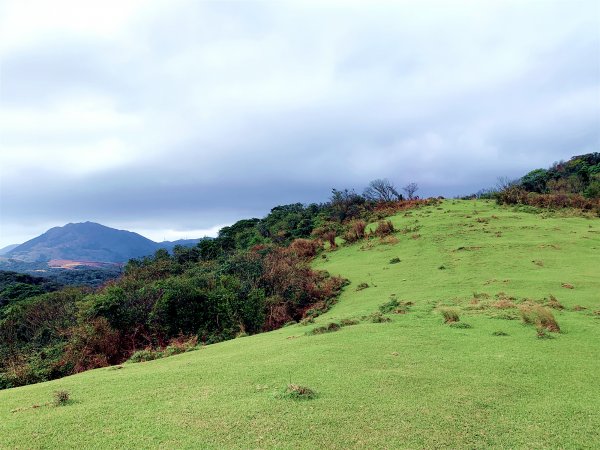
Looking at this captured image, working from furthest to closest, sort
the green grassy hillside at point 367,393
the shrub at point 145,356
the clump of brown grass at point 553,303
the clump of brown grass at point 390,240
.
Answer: the clump of brown grass at point 390,240 < the clump of brown grass at point 553,303 < the shrub at point 145,356 < the green grassy hillside at point 367,393

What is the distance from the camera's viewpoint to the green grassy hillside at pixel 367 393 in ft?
17.7

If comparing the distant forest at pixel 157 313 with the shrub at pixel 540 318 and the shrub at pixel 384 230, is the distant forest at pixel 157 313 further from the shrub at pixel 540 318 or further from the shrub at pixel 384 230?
the shrub at pixel 540 318

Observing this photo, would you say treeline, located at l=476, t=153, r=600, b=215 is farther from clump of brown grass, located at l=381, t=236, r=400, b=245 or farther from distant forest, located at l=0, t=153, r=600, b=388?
clump of brown grass, located at l=381, t=236, r=400, b=245

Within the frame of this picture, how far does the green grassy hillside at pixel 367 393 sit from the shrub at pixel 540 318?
341 millimetres

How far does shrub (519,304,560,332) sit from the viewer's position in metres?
11.5

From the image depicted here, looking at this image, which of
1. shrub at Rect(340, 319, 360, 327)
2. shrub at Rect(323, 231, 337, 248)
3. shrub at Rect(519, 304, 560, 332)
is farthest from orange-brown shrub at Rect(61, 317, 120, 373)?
shrub at Rect(323, 231, 337, 248)

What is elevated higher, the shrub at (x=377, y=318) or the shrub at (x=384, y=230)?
the shrub at (x=384, y=230)

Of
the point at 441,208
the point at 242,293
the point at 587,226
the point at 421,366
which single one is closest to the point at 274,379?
the point at 421,366

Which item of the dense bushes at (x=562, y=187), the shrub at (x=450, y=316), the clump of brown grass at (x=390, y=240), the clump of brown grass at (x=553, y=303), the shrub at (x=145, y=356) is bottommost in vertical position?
the clump of brown grass at (x=553, y=303)

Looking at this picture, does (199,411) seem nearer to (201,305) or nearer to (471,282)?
(201,305)

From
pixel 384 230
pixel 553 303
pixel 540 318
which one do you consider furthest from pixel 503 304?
pixel 384 230

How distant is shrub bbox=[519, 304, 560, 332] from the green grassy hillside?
0.34m

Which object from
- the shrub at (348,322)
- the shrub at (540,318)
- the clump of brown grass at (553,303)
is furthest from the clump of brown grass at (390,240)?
the shrub at (540,318)

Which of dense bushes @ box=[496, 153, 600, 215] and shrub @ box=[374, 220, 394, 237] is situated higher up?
dense bushes @ box=[496, 153, 600, 215]
